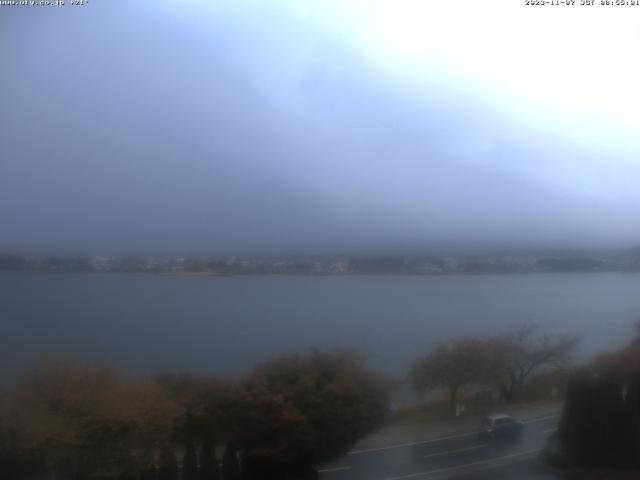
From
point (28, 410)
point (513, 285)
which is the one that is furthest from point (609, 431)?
point (28, 410)

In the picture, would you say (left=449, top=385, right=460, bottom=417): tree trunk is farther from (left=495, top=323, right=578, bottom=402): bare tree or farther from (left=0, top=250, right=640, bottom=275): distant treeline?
(left=0, top=250, right=640, bottom=275): distant treeline

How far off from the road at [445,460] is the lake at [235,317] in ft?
1.47

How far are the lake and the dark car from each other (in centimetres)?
45

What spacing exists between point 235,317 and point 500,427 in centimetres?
144

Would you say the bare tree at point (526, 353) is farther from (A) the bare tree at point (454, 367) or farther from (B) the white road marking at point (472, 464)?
(B) the white road marking at point (472, 464)

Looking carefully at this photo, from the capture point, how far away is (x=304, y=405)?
3.30m

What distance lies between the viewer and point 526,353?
358 centimetres

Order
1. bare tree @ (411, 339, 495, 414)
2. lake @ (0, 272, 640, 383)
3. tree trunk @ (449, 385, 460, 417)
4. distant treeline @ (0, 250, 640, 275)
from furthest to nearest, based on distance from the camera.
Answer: tree trunk @ (449, 385, 460, 417) < bare tree @ (411, 339, 495, 414) < distant treeline @ (0, 250, 640, 275) < lake @ (0, 272, 640, 383)

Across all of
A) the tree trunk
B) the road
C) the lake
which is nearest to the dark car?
the road

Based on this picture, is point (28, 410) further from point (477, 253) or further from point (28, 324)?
point (477, 253)

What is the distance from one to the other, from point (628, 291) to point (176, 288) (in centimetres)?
238

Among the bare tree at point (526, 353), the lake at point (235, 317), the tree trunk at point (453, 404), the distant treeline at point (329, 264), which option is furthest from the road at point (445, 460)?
the distant treeline at point (329, 264)

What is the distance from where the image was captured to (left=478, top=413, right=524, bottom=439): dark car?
142 inches

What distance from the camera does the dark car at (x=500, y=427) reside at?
3600 millimetres
